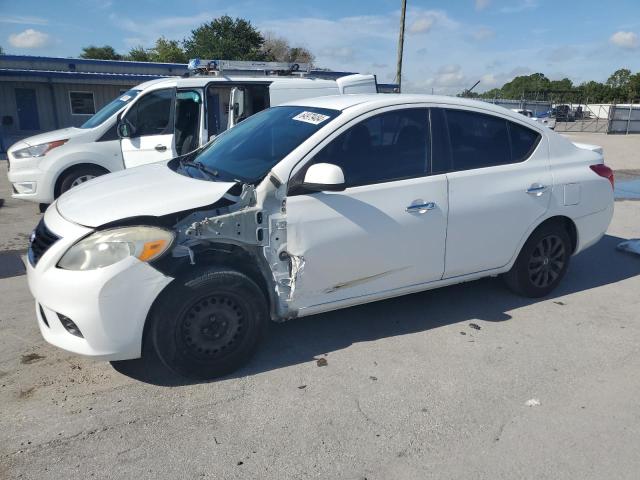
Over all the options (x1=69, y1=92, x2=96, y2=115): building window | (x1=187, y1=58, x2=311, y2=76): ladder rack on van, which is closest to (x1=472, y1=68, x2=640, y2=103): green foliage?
(x1=69, y1=92, x2=96, y2=115): building window

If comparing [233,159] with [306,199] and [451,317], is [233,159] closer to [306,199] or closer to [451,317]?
[306,199]

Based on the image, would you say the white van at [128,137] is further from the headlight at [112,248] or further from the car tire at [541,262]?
the car tire at [541,262]

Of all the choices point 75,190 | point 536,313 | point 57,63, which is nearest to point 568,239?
point 536,313

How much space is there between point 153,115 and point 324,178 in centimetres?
554

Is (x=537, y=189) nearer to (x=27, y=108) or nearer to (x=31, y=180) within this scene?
(x=31, y=180)

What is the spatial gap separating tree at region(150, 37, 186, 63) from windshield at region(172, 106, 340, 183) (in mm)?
51684

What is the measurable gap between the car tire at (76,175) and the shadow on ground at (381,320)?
5.00 meters

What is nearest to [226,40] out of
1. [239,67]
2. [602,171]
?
[239,67]

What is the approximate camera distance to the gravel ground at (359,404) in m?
Answer: 2.56

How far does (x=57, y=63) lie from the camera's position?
23891 mm

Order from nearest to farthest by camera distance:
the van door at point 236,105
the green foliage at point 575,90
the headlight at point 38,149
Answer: the headlight at point 38,149 → the van door at point 236,105 → the green foliage at point 575,90

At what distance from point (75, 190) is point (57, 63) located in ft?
79.3

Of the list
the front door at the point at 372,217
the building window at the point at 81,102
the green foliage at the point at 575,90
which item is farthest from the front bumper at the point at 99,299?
the green foliage at the point at 575,90

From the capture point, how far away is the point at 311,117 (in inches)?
147
